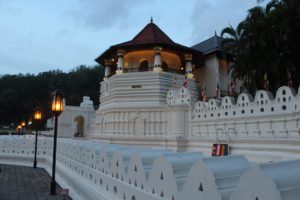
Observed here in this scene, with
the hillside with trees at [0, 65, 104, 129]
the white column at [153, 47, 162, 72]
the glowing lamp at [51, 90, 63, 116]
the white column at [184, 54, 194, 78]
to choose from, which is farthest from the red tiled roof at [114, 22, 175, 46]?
the hillside with trees at [0, 65, 104, 129]

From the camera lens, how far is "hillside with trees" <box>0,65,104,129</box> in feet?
259

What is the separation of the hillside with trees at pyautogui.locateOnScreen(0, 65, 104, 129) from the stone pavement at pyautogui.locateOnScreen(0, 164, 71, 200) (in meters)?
60.4

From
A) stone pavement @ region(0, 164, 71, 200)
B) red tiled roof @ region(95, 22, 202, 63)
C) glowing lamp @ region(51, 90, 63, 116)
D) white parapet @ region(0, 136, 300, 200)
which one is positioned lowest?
stone pavement @ region(0, 164, 71, 200)

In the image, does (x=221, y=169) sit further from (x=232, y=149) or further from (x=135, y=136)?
(x=135, y=136)

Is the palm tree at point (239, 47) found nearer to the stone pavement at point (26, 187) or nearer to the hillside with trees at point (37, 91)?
the stone pavement at point (26, 187)

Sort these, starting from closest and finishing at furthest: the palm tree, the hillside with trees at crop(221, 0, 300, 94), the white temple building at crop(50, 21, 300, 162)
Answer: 1. the white temple building at crop(50, 21, 300, 162)
2. the hillside with trees at crop(221, 0, 300, 94)
3. the palm tree

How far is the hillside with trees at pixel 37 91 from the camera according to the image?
78875 mm

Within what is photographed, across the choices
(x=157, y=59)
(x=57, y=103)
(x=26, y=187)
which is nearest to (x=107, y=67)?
(x=157, y=59)

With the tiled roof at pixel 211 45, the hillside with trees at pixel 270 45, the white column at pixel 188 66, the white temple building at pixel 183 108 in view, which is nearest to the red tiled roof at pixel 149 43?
the white temple building at pixel 183 108

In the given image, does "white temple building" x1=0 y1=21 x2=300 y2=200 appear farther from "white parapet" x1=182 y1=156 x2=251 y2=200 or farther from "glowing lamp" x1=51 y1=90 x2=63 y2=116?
"glowing lamp" x1=51 y1=90 x2=63 y2=116

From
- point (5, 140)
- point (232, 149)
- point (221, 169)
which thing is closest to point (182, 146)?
point (232, 149)

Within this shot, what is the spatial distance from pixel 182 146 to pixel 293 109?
26.5 ft

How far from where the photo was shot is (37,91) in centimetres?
8600

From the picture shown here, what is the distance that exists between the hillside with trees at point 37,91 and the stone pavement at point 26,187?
60.4m
